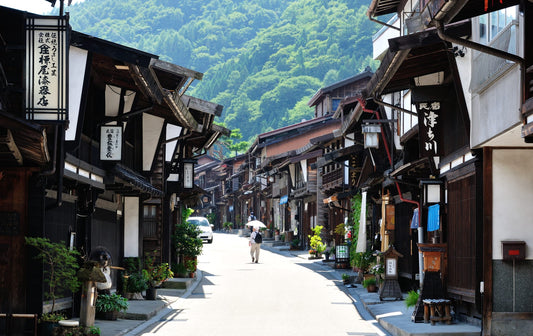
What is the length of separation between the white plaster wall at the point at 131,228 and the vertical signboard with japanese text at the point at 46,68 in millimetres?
11667

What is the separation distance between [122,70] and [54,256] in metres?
4.33

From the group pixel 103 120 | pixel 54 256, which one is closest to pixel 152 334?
pixel 54 256

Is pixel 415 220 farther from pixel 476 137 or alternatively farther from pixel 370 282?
pixel 476 137

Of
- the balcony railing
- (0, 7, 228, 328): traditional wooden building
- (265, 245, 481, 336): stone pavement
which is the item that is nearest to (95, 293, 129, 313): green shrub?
(0, 7, 228, 328): traditional wooden building

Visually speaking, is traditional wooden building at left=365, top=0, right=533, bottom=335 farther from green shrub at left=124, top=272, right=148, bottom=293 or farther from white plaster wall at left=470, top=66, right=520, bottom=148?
green shrub at left=124, top=272, right=148, bottom=293

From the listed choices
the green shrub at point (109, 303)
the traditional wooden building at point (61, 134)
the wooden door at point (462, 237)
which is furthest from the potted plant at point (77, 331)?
the wooden door at point (462, 237)

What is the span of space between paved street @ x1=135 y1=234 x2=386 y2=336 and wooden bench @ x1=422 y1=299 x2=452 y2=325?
1068 millimetres

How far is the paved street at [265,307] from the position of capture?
1680 cm

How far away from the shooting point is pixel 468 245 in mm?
16672

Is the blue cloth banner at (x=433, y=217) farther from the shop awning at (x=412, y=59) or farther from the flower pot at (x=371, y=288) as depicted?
the flower pot at (x=371, y=288)

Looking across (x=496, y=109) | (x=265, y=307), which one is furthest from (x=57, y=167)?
(x=265, y=307)

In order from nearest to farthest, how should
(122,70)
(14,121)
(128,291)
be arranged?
(14,121) → (122,70) → (128,291)

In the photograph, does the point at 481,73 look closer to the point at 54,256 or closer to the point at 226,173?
the point at 54,256

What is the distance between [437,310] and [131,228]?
36.3 ft
